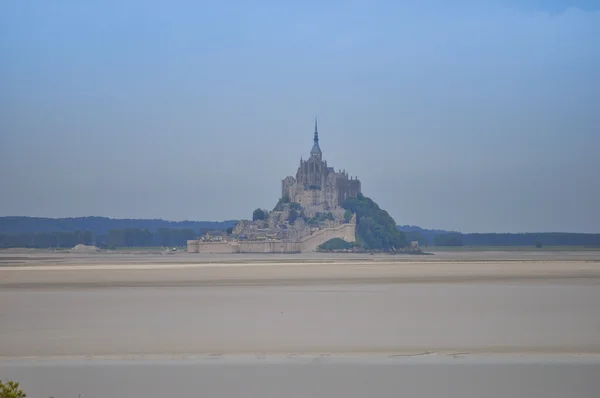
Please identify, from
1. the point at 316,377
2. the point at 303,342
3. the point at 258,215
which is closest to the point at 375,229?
the point at 258,215

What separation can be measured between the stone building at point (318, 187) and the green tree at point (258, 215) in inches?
418

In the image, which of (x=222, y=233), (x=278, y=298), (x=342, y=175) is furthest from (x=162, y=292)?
(x=342, y=175)

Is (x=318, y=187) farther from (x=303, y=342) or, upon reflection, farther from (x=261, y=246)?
(x=303, y=342)

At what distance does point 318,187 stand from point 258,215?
2095 cm

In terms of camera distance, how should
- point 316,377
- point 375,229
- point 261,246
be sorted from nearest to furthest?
point 316,377 → point 261,246 → point 375,229

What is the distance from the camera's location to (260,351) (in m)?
14.7

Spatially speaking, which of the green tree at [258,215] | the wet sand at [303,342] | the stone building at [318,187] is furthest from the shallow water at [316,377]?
the stone building at [318,187]

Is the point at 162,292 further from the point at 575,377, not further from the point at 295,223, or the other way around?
the point at 295,223

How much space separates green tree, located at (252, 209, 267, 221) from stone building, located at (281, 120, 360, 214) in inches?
418

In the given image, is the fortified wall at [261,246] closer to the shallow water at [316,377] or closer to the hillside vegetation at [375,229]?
the hillside vegetation at [375,229]

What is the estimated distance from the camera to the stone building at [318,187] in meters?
158

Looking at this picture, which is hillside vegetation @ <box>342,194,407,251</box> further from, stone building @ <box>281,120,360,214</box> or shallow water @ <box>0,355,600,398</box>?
shallow water @ <box>0,355,600,398</box>

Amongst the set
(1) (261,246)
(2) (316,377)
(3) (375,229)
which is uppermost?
(3) (375,229)

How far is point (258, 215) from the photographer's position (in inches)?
5704
